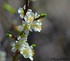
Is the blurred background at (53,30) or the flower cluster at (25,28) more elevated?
the blurred background at (53,30)

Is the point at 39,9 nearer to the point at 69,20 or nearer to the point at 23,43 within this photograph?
the point at 69,20

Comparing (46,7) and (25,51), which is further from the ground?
(46,7)

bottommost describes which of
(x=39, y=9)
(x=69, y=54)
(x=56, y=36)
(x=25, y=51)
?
(x=25, y=51)

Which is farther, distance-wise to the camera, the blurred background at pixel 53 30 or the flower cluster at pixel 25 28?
the blurred background at pixel 53 30

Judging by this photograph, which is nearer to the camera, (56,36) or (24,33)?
(24,33)

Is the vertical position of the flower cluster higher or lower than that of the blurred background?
lower

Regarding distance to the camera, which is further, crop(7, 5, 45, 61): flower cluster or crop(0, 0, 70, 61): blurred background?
crop(0, 0, 70, 61): blurred background

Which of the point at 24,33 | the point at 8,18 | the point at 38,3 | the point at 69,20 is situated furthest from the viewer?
the point at 69,20

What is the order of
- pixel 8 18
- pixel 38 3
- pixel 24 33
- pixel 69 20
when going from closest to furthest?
pixel 24 33 < pixel 8 18 < pixel 38 3 < pixel 69 20

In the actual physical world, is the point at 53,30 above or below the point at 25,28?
above

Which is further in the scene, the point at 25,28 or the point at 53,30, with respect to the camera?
the point at 53,30

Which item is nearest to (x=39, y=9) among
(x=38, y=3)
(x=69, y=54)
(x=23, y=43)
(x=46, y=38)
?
(x=38, y=3)
